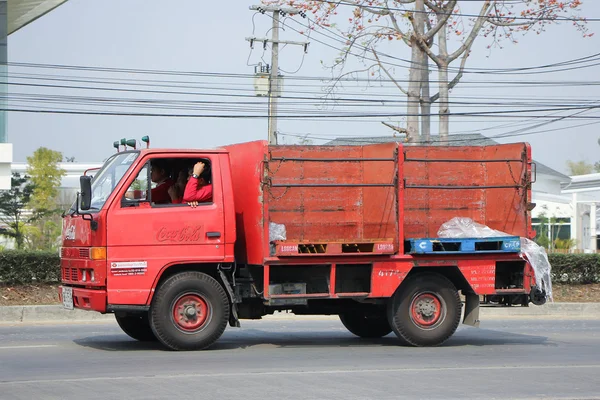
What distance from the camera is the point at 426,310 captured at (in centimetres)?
1163

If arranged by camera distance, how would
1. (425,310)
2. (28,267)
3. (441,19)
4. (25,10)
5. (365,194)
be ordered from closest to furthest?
(365,194) → (425,310) → (28,267) → (441,19) → (25,10)

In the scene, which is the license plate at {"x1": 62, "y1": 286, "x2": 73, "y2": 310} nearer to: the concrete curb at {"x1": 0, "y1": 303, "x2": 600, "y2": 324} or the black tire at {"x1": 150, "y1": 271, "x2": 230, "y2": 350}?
the black tire at {"x1": 150, "y1": 271, "x2": 230, "y2": 350}

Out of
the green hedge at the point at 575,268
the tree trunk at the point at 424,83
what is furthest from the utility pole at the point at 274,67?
the green hedge at the point at 575,268

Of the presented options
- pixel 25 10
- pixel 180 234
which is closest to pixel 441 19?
pixel 25 10

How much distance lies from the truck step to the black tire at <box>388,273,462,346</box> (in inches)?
18.7

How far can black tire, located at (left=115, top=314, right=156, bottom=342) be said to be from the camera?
1191 centimetres

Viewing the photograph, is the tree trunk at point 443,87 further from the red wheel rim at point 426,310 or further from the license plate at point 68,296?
the license plate at point 68,296

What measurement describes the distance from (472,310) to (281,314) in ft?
19.4

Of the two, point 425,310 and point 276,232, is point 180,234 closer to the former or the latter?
point 276,232

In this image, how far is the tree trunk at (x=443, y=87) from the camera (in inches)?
1046

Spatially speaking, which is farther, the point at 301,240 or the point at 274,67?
the point at 274,67

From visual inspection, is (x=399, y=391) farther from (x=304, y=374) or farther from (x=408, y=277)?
(x=408, y=277)

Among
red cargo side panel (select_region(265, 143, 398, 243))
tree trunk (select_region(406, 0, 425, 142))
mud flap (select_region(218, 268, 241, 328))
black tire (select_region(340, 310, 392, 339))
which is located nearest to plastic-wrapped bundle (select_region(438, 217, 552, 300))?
red cargo side panel (select_region(265, 143, 398, 243))

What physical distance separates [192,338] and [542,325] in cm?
709
